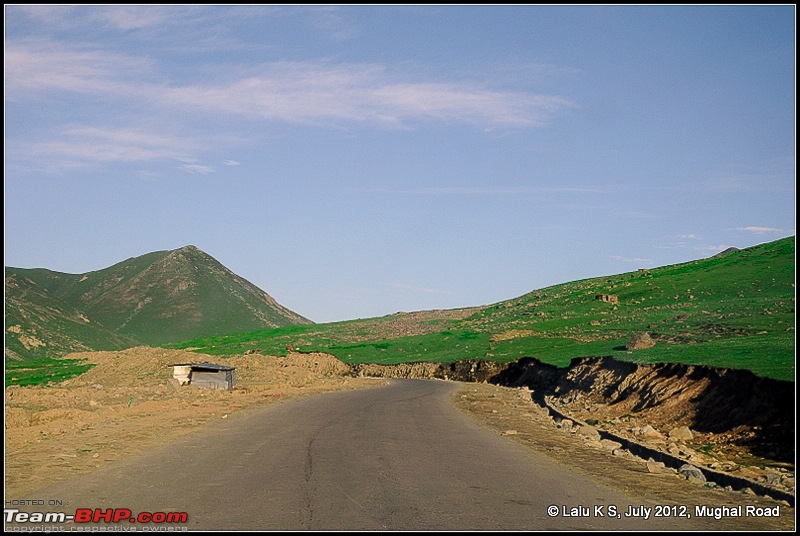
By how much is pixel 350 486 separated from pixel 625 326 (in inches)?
2654

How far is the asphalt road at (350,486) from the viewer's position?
10289mm

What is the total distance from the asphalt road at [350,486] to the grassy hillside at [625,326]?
12.2 metres

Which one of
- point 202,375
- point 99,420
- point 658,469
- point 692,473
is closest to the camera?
point 692,473

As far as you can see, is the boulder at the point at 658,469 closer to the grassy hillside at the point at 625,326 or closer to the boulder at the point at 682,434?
the boulder at the point at 682,434

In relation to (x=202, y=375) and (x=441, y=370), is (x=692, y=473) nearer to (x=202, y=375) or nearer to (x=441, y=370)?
(x=202, y=375)

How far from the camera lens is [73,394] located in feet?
150

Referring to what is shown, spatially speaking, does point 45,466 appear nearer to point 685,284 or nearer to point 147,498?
point 147,498

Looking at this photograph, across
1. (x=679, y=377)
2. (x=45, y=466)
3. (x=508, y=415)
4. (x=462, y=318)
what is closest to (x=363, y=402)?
(x=508, y=415)

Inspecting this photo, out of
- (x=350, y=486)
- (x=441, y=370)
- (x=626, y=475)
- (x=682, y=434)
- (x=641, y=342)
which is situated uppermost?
(x=641, y=342)

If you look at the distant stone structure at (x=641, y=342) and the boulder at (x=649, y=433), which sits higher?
the distant stone structure at (x=641, y=342)

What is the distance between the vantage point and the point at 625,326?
75.5 metres

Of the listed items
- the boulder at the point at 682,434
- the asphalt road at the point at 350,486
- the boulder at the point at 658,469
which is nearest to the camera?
the asphalt road at the point at 350,486

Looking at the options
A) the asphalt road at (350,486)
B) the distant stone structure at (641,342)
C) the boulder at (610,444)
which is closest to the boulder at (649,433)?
the boulder at (610,444)

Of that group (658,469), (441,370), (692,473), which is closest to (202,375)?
(441,370)
